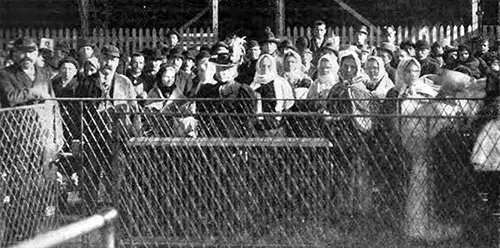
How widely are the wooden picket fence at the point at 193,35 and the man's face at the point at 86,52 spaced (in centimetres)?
432

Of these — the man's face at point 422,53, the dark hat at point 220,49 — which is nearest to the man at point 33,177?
the dark hat at point 220,49

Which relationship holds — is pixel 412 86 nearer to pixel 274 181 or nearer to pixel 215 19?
pixel 274 181

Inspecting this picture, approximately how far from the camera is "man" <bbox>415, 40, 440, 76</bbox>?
34.1 feet

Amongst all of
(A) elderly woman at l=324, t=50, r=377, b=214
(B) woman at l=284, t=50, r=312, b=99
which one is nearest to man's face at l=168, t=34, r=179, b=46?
(B) woman at l=284, t=50, r=312, b=99

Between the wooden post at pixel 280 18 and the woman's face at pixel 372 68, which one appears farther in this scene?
the wooden post at pixel 280 18

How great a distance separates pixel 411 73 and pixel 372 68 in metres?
0.85

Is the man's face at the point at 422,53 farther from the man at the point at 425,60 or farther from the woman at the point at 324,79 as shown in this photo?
the woman at the point at 324,79

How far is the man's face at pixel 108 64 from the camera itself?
10.8 meters

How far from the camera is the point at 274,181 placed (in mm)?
6914

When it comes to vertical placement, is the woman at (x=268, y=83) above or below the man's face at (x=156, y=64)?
above

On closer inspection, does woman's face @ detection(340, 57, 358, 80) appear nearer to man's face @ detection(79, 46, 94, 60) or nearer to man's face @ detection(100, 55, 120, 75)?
man's face @ detection(100, 55, 120, 75)

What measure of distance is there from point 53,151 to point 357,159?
6.91ft

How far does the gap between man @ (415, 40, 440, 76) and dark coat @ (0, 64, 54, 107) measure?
12.9ft

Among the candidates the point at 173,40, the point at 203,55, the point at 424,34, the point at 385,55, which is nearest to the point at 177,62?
the point at 203,55
